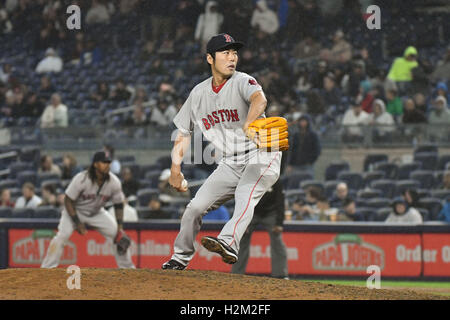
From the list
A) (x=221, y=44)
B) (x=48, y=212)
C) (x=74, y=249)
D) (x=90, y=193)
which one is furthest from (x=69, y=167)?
(x=221, y=44)

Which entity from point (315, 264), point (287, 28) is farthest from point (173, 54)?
point (315, 264)

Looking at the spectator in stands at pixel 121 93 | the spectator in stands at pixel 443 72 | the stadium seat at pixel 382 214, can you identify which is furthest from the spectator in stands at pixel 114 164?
the spectator in stands at pixel 443 72

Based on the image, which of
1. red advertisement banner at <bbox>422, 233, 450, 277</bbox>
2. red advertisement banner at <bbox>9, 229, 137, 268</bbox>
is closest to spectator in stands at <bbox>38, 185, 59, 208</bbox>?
red advertisement banner at <bbox>9, 229, 137, 268</bbox>

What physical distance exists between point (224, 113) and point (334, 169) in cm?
826

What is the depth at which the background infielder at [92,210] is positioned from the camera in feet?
37.8

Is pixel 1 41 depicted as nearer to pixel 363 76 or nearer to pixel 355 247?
pixel 363 76

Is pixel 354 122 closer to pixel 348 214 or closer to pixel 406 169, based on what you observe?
pixel 406 169

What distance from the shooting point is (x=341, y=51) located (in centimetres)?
1823

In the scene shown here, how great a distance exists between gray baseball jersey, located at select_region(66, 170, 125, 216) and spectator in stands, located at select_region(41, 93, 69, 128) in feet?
18.9

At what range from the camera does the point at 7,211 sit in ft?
49.3

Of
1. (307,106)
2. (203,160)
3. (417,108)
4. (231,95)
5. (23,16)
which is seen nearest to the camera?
(231,95)

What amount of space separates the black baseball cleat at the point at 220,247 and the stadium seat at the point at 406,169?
851 centimetres

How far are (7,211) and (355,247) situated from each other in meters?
5.98

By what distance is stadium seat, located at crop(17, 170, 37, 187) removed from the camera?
16531mm
